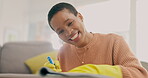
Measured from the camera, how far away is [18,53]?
1988 millimetres

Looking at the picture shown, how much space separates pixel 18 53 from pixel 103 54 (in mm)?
1414

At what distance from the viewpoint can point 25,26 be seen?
10.2 ft

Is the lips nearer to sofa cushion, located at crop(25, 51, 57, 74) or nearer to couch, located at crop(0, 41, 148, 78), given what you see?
sofa cushion, located at crop(25, 51, 57, 74)

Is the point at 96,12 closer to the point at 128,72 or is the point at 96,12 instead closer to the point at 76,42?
the point at 76,42

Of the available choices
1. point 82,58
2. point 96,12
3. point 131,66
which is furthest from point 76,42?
point 96,12

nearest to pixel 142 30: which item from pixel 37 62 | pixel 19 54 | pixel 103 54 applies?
pixel 103 54

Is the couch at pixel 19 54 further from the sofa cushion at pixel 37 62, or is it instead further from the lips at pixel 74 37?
the lips at pixel 74 37

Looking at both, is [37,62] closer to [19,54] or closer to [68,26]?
[19,54]

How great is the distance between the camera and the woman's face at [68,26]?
700 millimetres

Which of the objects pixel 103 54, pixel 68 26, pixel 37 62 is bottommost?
pixel 37 62

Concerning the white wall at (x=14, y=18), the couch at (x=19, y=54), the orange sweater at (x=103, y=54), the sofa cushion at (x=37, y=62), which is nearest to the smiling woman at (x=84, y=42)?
the orange sweater at (x=103, y=54)

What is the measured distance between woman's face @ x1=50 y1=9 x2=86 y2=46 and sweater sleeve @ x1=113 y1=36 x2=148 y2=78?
14 centimetres

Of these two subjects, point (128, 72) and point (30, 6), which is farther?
point (30, 6)

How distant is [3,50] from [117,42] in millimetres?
1563
